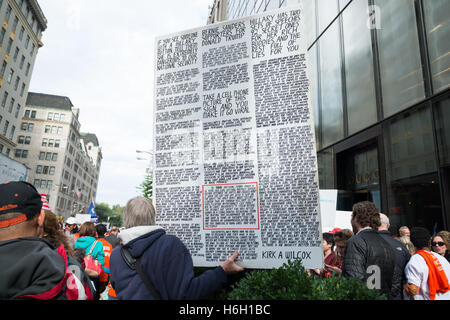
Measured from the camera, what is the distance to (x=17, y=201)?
1846 millimetres

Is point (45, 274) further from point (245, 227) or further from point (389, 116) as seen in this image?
point (389, 116)

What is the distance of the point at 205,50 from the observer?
363 cm

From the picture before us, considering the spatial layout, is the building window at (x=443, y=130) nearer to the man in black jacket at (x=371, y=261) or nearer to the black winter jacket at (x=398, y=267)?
the black winter jacket at (x=398, y=267)

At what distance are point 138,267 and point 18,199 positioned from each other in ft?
2.99

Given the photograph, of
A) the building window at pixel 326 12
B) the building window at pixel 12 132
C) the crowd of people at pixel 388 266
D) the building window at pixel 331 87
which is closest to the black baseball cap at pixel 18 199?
the crowd of people at pixel 388 266

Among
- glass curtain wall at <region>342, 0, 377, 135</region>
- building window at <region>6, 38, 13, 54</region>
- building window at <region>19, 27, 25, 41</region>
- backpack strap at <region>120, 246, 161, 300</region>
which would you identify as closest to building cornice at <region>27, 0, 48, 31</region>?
building window at <region>19, 27, 25, 41</region>

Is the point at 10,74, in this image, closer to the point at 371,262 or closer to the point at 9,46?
the point at 9,46

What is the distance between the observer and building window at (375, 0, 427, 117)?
7.14 m

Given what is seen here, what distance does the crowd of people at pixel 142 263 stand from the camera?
1.68 m

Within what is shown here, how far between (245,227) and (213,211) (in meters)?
0.40

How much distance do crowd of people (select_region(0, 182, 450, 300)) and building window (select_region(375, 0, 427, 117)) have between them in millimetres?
5236

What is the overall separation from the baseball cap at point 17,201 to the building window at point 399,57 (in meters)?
8.01
